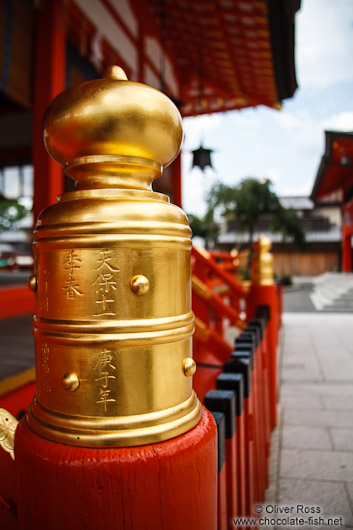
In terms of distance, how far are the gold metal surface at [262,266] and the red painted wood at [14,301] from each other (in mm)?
2852

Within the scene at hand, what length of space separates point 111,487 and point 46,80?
4.38 metres

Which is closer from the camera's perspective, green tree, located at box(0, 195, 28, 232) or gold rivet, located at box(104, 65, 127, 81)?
gold rivet, located at box(104, 65, 127, 81)

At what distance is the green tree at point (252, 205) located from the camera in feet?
71.5

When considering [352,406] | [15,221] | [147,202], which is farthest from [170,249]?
[15,221]

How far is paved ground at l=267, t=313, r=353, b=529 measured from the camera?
1921mm

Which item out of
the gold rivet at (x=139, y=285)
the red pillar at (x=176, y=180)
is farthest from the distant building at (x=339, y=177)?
the gold rivet at (x=139, y=285)

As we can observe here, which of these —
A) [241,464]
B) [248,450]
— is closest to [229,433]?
[241,464]

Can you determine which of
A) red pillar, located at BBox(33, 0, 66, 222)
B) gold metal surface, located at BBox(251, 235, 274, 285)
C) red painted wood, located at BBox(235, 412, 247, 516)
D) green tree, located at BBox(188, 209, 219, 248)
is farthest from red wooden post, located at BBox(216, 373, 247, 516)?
green tree, located at BBox(188, 209, 219, 248)

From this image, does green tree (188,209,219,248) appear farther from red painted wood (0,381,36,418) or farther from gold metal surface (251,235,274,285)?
red painted wood (0,381,36,418)

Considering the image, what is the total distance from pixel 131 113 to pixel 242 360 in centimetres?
104

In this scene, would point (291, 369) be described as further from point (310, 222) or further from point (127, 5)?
point (310, 222)

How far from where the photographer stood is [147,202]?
2.01ft

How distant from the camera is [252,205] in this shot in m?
21.6

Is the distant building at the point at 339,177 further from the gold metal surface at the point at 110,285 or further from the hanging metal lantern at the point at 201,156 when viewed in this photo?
the gold metal surface at the point at 110,285
